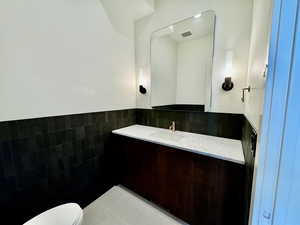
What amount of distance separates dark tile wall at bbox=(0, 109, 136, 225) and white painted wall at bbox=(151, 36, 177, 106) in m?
0.78

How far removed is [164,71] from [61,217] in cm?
202

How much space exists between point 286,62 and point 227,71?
111 centimetres

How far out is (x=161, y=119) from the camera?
198 cm

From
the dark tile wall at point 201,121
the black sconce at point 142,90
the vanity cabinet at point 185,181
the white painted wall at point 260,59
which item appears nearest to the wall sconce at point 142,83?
the black sconce at point 142,90

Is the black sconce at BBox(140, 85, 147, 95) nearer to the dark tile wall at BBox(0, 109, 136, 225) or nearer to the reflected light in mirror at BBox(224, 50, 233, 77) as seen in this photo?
the dark tile wall at BBox(0, 109, 136, 225)

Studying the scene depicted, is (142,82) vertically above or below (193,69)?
below

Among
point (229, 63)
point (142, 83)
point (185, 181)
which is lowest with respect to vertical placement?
point (185, 181)

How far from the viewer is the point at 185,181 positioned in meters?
1.29

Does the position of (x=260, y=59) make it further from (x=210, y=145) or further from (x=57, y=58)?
(x=57, y=58)

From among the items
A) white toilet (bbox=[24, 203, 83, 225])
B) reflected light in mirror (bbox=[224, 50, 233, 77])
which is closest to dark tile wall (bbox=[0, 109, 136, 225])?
white toilet (bbox=[24, 203, 83, 225])

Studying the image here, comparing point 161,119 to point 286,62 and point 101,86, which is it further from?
point 286,62

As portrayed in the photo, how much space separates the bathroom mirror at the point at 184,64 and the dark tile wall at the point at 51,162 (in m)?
0.91

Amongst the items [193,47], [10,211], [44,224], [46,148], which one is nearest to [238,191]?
[44,224]

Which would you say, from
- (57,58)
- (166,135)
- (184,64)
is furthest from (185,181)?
(57,58)
